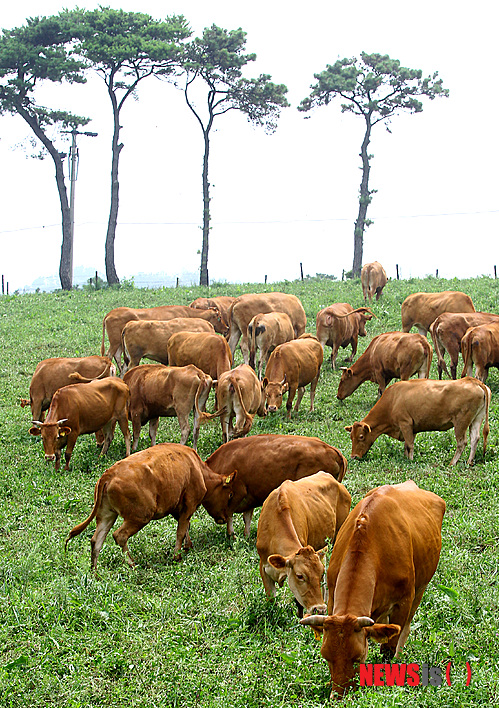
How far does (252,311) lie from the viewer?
18.9m

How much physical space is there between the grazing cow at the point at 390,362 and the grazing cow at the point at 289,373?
790 mm

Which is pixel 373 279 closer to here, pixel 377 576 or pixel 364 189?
Answer: pixel 364 189

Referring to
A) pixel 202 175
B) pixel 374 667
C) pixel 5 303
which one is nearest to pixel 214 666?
pixel 374 667

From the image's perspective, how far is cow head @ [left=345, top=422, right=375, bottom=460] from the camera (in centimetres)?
1190

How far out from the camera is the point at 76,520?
9.53 metres

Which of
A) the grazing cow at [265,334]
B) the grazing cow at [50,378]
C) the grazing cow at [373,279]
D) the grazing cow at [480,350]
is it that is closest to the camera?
the grazing cow at [50,378]

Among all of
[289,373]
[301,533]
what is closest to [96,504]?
[301,533]

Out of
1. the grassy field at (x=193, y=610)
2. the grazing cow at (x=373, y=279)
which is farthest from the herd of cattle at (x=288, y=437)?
the grazing cow at (x=373, y=279)

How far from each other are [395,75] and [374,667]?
3846 centimetres

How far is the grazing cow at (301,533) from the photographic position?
6203 millimetres

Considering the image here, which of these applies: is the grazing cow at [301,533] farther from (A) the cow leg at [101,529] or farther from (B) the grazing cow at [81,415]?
(B) the grazing cow at [81,415]

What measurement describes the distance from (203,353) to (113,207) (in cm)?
2317

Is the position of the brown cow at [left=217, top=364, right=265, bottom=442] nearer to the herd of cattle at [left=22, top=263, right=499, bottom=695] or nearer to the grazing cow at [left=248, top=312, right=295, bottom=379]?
the herd of cattle at [left=22, top=263, right=499, bottom=695]

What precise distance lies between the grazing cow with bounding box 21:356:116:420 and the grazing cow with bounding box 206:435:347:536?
18.6 feet
